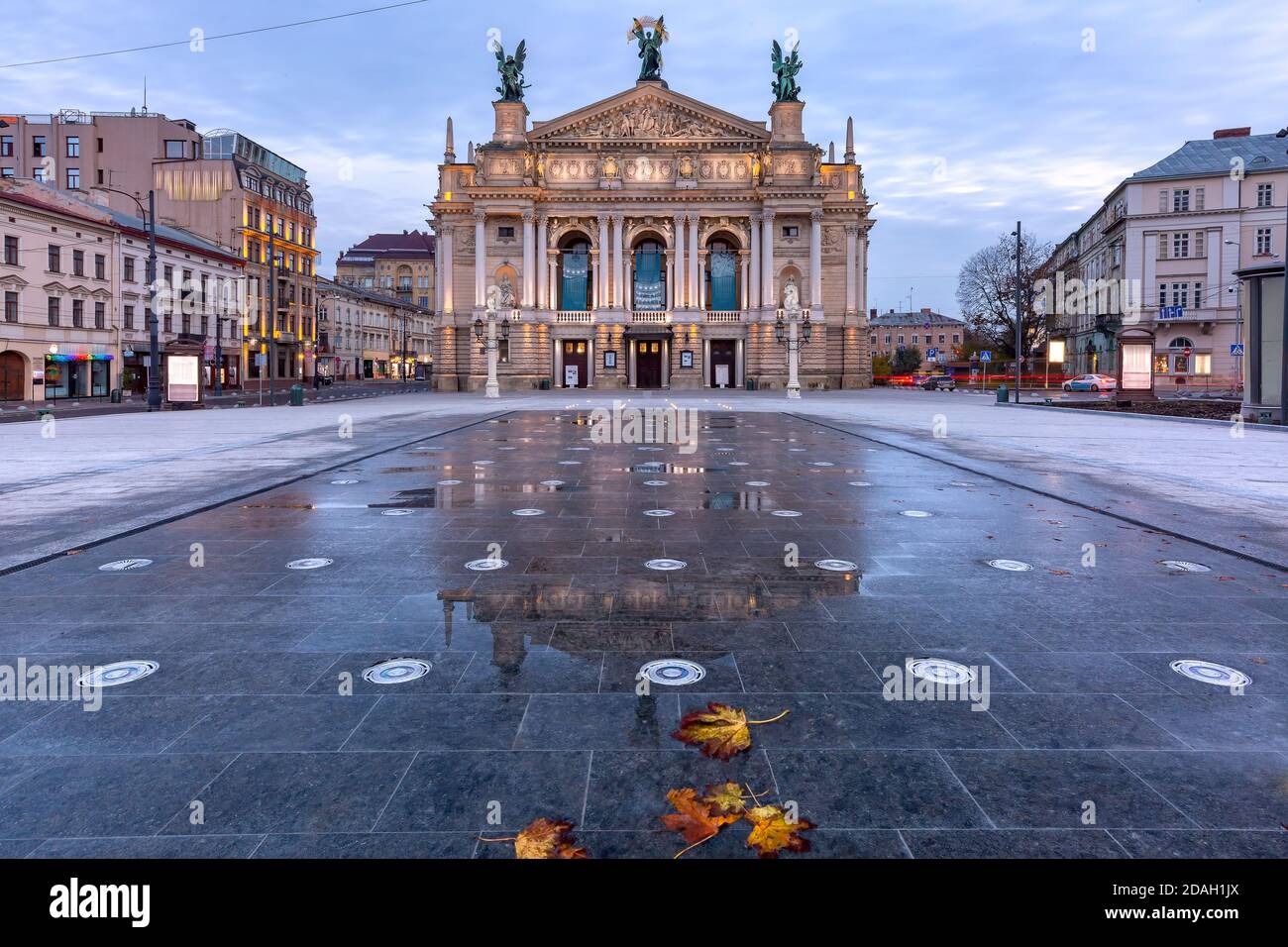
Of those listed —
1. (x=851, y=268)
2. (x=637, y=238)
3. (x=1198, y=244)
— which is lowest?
(x=851, y=268)

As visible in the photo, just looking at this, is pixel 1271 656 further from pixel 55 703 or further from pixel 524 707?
pixel 55 703

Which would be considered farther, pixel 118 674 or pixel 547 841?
pixel 118 674

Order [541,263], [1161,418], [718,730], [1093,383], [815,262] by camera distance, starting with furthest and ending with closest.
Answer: [541,263] < [815,262] < [1093,383] < [1161,418] < [718,730]

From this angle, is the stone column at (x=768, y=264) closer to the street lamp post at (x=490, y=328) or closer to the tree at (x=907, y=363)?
the street lamp post at (x=490, y=328)

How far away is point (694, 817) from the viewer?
10.4 feet

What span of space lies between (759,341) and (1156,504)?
5803 centimetres

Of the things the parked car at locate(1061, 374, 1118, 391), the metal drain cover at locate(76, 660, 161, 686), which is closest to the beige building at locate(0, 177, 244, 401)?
the metal drain cover at locate(76, 660, 161, 686)

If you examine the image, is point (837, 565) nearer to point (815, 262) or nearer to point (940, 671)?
point (940, 671)

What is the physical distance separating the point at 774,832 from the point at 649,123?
6987cm

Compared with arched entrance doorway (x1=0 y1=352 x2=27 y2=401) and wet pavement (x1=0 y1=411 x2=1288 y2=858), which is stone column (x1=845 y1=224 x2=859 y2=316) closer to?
arched entrance doorway (x1=0 y1=352 x2=27 y2=401)

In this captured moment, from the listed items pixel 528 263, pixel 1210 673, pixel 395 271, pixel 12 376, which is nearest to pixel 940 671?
pixel 1210 673

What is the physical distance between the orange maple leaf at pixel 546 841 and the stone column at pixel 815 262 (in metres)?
66.7

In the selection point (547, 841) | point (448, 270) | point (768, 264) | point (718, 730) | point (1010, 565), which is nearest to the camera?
point (547, 841)
